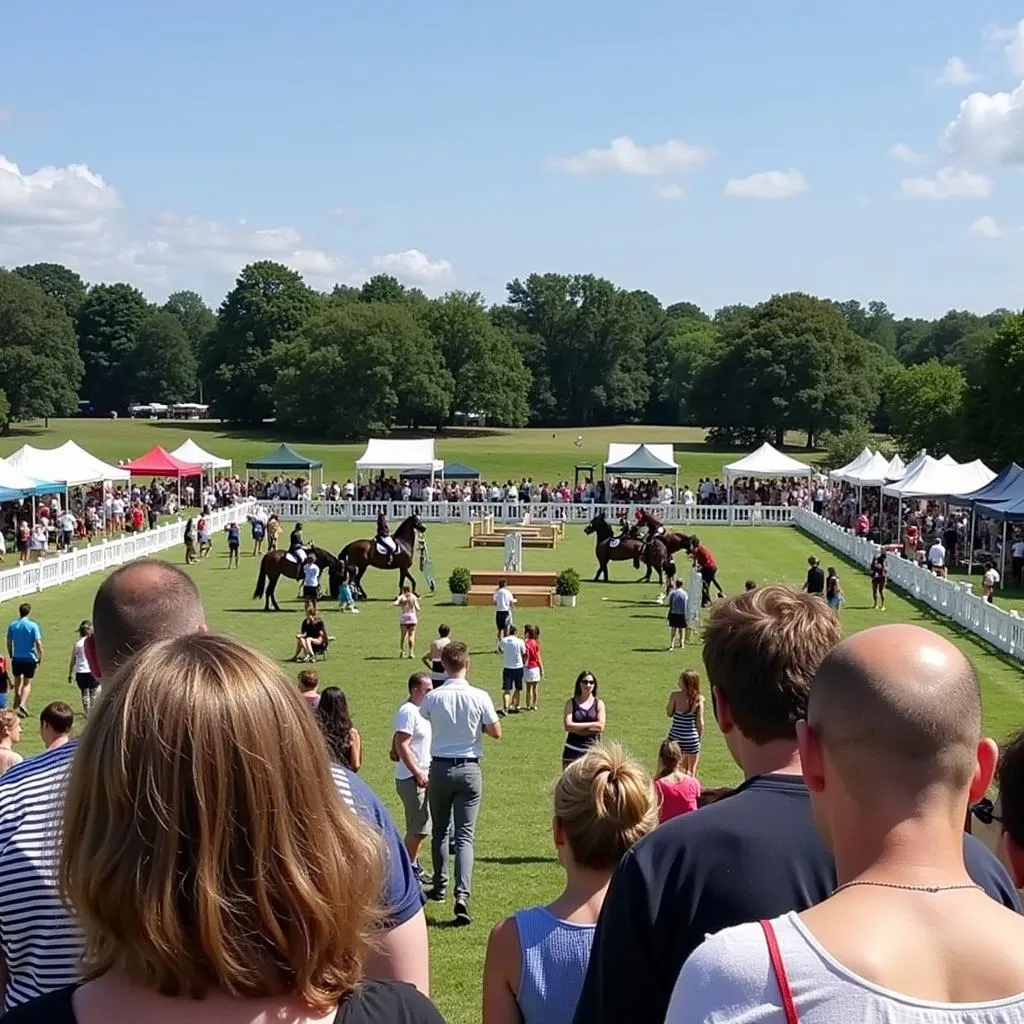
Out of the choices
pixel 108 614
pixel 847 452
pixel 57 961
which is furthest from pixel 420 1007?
pixel 847 452

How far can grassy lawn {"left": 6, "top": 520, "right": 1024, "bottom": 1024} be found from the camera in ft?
34.0

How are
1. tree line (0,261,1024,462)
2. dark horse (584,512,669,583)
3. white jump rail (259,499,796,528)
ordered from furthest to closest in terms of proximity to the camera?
tree line (0,261,1024,462)
white jump rail (259,499,796,528)
dark horse (584,512,669,583)

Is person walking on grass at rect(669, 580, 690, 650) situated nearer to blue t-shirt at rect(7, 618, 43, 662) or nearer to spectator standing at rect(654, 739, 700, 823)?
blue t-shirt at rect(7, 618, 43, 662)

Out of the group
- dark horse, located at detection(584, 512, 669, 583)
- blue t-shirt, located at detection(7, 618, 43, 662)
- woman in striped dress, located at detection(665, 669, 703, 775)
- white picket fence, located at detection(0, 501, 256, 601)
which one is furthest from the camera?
dark horse, located at detection(584, 512, 669, 583)

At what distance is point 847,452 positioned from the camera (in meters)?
74.1

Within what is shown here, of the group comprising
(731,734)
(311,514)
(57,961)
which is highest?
(731,734)

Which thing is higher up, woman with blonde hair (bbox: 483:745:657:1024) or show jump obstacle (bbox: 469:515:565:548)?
woman with blonde hair (bbox: 483:745:657:1024)

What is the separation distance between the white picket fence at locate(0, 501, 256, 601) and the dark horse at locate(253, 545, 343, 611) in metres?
5.36

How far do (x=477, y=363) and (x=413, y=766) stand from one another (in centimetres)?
9802

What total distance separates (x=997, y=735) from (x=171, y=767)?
51.2ft

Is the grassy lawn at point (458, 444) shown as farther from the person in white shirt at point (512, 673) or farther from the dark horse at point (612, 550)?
the person in white shirt at point (512, 673)

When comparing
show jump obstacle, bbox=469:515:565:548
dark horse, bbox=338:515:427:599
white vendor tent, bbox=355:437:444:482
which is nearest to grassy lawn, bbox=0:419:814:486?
white vendor tent, bbox=355:437:444:482

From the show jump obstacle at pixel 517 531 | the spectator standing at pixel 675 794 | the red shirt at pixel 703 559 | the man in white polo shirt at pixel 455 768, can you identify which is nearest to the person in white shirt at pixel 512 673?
the man in white polo shirt at pixel 455 768

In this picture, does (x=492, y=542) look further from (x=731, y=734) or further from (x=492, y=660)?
(x=731, y=734)
